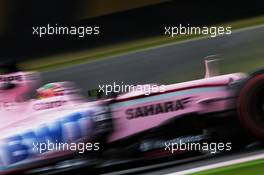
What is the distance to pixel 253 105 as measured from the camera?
2.89 meters

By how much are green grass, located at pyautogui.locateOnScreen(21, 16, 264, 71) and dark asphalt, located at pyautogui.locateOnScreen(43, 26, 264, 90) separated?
0.08 ft

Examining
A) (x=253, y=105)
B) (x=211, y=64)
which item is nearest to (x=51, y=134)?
(x=211, y=64)

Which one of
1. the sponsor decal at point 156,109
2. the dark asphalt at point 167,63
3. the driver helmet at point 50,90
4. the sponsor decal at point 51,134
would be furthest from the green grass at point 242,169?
the driver helmet at point 50,90

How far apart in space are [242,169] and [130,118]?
53 cm

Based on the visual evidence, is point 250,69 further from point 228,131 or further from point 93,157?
point 93,157

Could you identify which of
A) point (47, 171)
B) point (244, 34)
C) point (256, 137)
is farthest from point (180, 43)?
point (47, 171)

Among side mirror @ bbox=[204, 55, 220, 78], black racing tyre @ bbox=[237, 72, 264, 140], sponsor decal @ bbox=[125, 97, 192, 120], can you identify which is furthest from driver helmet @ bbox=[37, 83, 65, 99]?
black racing tyre @ bbox=[237, 72, 264, 140]

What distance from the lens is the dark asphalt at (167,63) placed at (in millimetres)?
2801

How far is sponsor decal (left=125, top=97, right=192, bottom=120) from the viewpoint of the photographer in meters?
2.89

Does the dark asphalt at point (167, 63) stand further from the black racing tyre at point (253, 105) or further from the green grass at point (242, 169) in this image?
the green grass at point (242, 169)

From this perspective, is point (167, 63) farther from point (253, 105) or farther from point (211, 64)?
point (253, 105)

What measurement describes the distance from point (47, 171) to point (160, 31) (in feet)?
2.66

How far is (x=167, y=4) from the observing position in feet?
9.04

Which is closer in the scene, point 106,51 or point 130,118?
point 106,51
